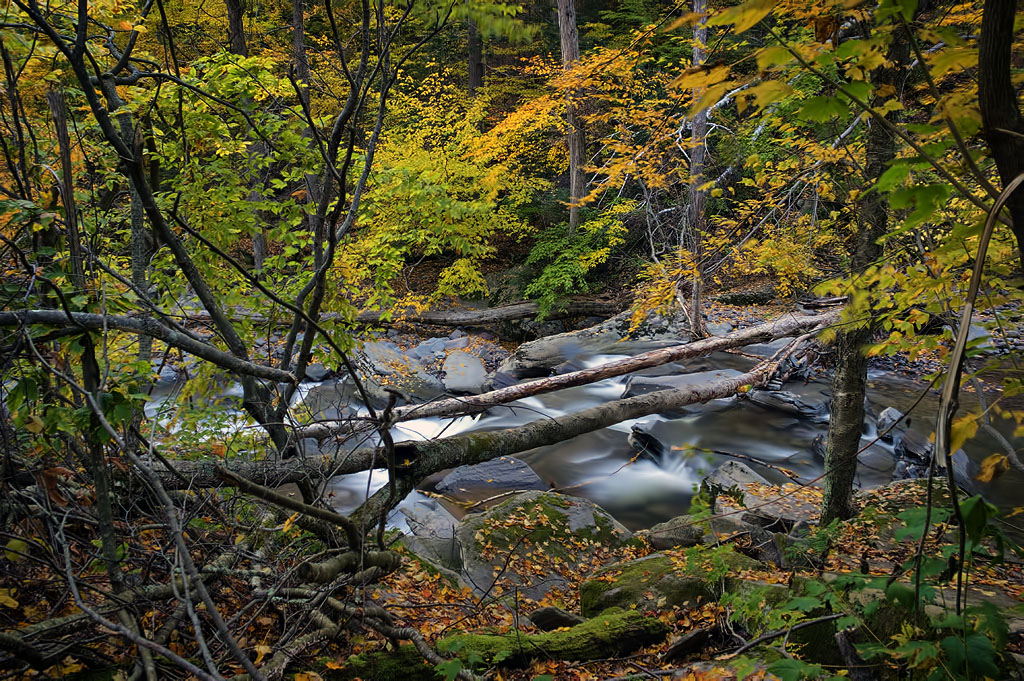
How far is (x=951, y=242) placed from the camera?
1.80 m

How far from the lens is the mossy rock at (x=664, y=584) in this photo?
4195mm

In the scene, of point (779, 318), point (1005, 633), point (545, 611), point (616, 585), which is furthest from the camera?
point (779, 318)

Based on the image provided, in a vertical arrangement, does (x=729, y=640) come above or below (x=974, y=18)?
below

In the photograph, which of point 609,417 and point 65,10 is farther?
point 609,417

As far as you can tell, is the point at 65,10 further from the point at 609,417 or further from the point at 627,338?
the point at 627,338

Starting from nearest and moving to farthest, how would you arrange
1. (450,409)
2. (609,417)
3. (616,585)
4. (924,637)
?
(924,637)
(616,585)
(609,417)
(450,409)

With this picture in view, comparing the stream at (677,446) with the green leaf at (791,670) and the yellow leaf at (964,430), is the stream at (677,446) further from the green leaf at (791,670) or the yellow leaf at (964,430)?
the yellow leaf at (964,430)

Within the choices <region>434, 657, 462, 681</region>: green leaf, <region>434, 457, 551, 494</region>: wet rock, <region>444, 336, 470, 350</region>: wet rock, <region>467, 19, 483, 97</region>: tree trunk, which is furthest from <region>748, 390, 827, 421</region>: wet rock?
<region>467, 19, 483, 97</region>: tree trunk

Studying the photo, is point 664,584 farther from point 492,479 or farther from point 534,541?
point 492,479

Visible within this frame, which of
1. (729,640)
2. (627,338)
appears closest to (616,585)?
(729,640)

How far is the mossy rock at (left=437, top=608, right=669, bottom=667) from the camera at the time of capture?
2973 millimetres

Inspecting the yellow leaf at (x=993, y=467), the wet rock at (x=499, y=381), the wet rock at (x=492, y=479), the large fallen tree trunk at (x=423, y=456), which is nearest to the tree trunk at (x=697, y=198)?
the large fallen tree trunk at (x=423, y=456)

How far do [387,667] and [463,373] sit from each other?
390 inches

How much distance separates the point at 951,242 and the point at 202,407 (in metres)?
5.02
